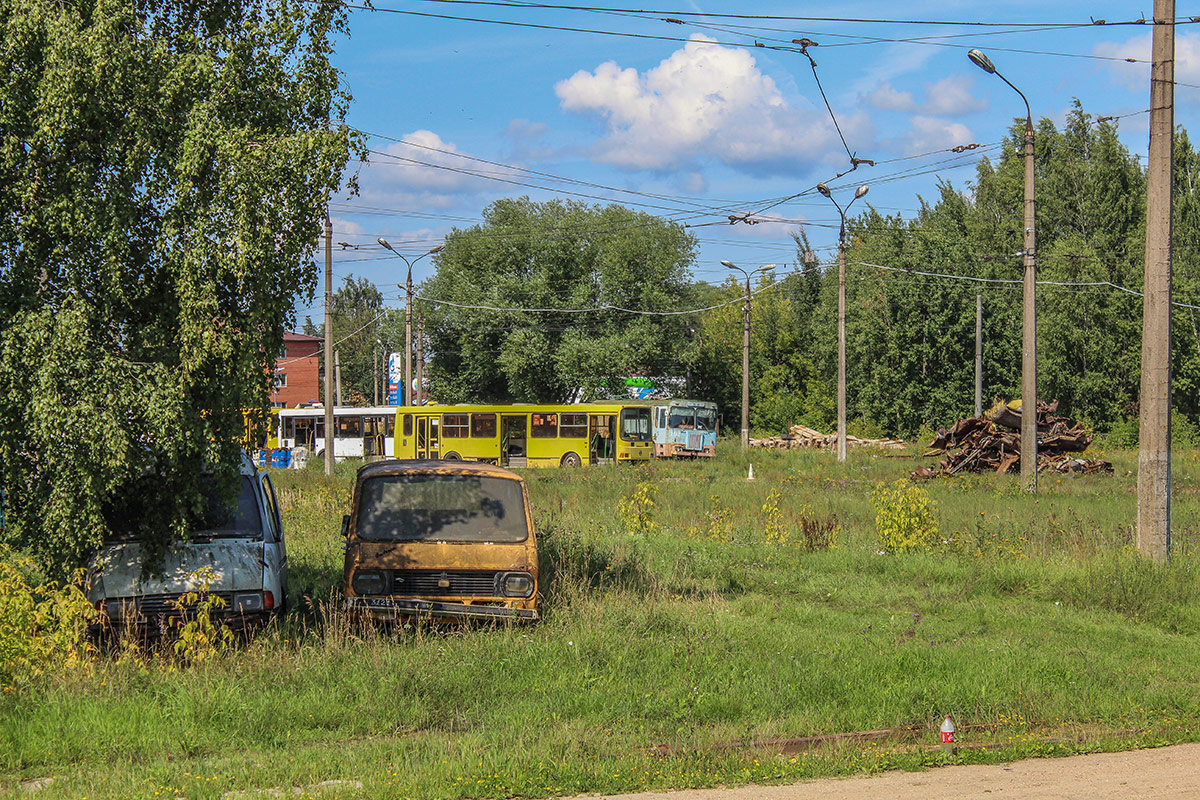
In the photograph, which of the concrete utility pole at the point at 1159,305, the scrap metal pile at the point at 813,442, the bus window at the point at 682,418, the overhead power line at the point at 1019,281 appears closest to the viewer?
the concrete utility pole at the point at 1159,305

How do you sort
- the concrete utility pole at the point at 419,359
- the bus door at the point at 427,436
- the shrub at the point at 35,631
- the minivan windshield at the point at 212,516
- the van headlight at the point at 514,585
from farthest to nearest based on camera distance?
the concrete utility pole at the point at 419,359, the bus door at the point at 427,436, the van headlight at the point at 514,585, the minivan windshield at the point at 212,516, the shrub at the point at 35,631

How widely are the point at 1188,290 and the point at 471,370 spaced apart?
38779 mm

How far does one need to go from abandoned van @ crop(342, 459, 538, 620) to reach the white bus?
45.4m

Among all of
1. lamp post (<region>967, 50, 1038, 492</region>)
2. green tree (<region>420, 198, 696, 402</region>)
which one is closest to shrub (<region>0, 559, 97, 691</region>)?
lamp post (<region>967, 50, 1038, 492</region>)

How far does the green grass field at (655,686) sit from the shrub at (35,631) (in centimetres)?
18

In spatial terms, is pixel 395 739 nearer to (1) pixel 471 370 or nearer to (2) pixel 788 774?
(2) pixel 788 774

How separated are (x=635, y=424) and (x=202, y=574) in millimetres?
37189

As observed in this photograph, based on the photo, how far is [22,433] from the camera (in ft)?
26.9

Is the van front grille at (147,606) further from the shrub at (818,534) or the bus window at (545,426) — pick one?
the bus window at (545,426)

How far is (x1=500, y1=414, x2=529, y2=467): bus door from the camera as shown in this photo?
45.3 meters

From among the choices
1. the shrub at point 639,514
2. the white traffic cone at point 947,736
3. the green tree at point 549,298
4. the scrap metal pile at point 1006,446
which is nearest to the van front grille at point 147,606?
the white traffic cone at point 947,736

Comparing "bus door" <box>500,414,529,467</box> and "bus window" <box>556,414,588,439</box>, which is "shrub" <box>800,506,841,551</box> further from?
"bus door" <box>500,414,529,467</box>

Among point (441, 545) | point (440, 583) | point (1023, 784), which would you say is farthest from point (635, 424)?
point (1023, 784)

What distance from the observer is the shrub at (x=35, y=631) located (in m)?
7.64
